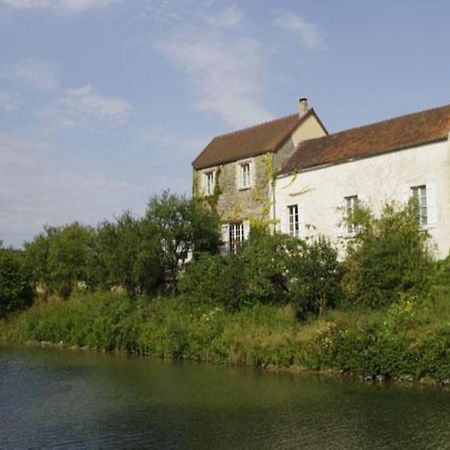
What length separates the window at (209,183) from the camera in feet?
102

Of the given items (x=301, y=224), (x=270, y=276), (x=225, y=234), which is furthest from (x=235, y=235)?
(x=270, y=276)

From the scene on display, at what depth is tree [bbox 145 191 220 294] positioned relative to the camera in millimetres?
28109

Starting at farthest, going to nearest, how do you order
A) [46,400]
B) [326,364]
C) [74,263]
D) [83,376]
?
[74,263]
[83,376]
[326,364]
[46,400]

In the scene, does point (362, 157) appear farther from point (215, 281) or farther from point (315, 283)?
point (215, 281)

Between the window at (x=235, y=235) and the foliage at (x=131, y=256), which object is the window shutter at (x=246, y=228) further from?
the foliage at (x=131, y=256)

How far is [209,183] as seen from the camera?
31.5m

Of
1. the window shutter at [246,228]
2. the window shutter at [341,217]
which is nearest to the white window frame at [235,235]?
the window shutter at [246,228]

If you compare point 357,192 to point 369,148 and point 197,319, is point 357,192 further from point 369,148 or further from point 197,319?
point 197,319

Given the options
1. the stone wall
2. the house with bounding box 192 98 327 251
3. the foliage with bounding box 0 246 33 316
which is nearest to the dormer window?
the house with bounding box 192 98 327 251

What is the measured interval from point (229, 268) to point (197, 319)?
7.72 ft

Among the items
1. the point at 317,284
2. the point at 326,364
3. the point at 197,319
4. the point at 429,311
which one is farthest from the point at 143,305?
the point at 429,311

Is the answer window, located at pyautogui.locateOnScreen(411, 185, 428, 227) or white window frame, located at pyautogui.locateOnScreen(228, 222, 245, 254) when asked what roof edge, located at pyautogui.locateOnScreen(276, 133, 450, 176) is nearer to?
window, located at pyautogui.locateOnScreen(411, 185, 428, 227)

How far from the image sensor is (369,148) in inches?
971

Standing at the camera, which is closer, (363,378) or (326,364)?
(363,378)
